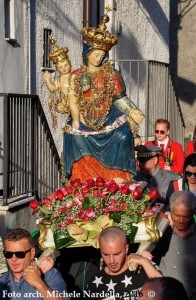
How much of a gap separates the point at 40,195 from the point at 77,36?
4.70 metres

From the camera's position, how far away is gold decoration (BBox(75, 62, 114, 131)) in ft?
24.3

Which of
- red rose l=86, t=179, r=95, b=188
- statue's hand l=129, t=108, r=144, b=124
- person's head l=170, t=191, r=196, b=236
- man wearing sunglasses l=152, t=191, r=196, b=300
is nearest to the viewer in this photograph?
man wearing sunglasses l=152, t=191, r=196, b=300

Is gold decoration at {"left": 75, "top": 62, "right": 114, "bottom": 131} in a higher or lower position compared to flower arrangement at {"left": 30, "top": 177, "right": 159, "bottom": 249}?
higher

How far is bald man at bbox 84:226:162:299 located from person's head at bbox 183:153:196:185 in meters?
2.26

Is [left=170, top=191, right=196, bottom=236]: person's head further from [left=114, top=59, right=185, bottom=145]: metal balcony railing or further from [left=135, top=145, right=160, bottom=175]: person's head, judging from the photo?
[left=114, top=59, right=185, bottom=145]: metal balcony railing

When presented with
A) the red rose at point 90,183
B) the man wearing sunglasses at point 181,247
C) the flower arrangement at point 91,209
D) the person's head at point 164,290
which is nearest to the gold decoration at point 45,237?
the flower arrangement at point 91,209

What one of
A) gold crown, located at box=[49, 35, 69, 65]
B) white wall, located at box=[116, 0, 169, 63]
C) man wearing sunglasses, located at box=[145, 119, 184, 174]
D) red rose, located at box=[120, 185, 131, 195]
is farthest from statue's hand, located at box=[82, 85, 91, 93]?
white wall, located at box=[116, 0, 169, 63]

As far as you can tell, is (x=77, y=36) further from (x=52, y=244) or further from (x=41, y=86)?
(x=52, y=244)

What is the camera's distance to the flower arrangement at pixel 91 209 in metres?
6.25

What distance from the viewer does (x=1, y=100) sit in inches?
424

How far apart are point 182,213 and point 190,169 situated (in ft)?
5.15

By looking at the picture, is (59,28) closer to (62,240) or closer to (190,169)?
(190,169)

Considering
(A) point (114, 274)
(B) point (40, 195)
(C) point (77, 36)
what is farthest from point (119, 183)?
(C) point (77, 36)

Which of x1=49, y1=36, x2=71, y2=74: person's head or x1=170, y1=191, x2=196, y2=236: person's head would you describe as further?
x1=49, y1=36, x2=71, y2=74: person's head
